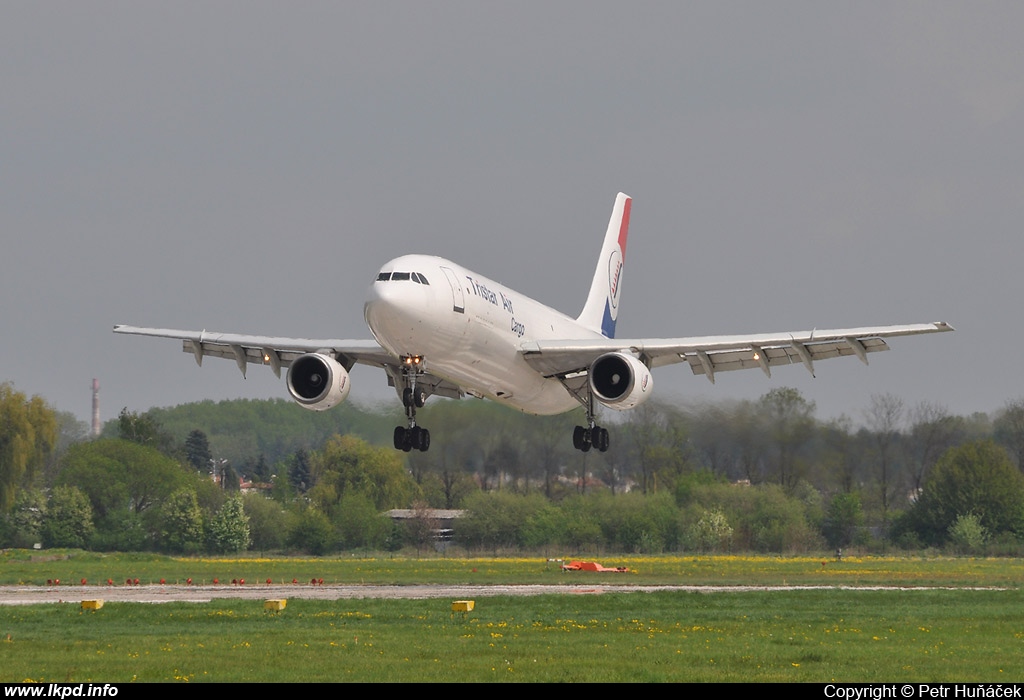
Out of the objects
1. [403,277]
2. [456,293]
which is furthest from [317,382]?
[403,277]

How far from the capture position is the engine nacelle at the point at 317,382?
128ft

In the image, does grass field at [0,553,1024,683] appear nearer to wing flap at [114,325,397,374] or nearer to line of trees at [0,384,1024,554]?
wing flap at [114,325,397,374]

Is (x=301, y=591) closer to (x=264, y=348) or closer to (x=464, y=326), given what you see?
(x=264, y=348)

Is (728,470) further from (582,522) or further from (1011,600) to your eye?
(1011,600)

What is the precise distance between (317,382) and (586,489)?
32000 millimetres

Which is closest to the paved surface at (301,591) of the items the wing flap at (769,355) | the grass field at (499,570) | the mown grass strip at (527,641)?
the grass field at (499,570)

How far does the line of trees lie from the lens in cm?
A: 6178

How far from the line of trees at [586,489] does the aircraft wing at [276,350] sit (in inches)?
473

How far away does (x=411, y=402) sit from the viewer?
37844 mm

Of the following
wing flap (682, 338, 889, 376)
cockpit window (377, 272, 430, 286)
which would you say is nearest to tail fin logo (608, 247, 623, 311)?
wing flap (682, 338, 889, 376)

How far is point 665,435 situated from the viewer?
6450 centimetres

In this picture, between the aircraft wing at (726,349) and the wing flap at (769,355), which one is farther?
the wing flap at (769,355)

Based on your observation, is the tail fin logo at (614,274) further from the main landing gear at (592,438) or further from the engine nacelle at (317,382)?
the engine nacelle at (317,382)

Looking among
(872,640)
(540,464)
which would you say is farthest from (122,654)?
(540,464)
